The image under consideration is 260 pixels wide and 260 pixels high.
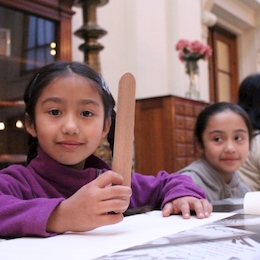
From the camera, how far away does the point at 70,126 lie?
68 centimetres

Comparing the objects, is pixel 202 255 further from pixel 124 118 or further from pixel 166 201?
pixel 166 201

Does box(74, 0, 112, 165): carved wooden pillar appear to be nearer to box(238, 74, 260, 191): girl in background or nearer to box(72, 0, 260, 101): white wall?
box(72, 0, 260, 101): white wall

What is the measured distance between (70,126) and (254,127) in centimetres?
122

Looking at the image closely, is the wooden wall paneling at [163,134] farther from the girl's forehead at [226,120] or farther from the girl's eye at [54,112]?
the girl's eye at [54,112]

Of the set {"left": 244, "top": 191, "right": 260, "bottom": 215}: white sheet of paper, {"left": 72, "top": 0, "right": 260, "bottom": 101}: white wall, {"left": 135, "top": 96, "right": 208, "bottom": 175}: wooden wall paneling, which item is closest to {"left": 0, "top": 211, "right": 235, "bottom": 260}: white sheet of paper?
{"left": 244, "top": 191, "right": 260, "bottom": 215}: white sheet of paper

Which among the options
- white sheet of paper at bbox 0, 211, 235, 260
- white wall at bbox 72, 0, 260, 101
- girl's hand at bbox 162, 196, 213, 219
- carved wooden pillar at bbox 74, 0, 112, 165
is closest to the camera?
white sheet of paper at bbox 0, 211, 235, 260

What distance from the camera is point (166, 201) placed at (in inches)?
30.7

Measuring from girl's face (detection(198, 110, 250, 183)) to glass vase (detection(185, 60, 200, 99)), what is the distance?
1.91m

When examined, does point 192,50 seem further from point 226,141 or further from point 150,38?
point 226,141

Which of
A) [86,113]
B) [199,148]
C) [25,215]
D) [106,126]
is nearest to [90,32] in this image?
[199,148]

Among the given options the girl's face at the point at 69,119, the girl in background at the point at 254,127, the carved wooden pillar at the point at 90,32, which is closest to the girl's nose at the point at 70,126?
the girl's face at the point at 69,119

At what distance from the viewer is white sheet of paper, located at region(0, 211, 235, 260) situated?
0.39 m

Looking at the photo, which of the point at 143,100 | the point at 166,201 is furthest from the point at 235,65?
the point at 166,201

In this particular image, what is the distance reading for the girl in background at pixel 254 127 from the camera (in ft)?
5.41
